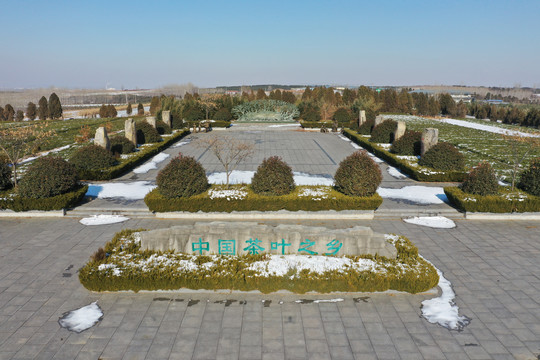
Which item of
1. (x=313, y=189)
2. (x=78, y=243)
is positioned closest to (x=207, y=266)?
(x=78, y=243)

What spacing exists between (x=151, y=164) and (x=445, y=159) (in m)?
16.3

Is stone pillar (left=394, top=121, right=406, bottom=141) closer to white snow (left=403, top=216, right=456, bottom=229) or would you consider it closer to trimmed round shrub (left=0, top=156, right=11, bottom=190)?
white snow (left=403, top=216, right=456, bottom=229)

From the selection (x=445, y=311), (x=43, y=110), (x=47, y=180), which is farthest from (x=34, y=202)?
(x=43, y=110)

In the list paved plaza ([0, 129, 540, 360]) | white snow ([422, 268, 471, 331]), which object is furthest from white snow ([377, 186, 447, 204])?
→ white snow ([422, 268, 471, 331])

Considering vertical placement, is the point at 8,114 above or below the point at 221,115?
below

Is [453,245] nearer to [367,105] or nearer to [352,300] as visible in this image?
[352,300]

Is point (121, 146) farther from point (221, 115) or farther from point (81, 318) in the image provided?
point (221, 115)

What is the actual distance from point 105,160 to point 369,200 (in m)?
12.9

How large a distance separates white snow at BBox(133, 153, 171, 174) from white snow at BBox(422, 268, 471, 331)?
1545 centimetres

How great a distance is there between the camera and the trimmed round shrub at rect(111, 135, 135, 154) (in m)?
20.6

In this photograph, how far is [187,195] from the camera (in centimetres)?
1267

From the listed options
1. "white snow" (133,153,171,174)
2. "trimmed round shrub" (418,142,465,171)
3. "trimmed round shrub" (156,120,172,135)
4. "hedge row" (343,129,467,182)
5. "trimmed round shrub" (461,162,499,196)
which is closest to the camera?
"trimmed round shrub" (461,162,499,196)

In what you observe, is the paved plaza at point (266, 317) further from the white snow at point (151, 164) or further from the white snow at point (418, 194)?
the white snow at point (151, 164)

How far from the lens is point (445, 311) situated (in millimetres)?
7344
